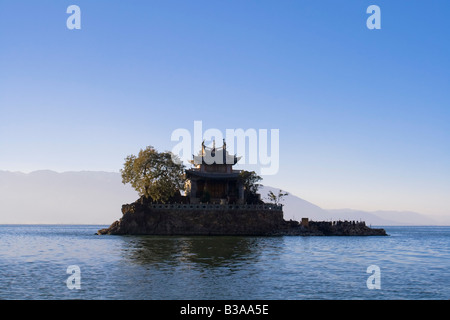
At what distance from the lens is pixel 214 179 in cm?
8362

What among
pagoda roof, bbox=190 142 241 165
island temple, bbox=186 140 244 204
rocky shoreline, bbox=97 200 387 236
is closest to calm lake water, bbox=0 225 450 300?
rocky shoreline, bbox=97 200 387 236

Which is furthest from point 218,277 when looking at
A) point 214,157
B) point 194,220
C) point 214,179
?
point 214,157

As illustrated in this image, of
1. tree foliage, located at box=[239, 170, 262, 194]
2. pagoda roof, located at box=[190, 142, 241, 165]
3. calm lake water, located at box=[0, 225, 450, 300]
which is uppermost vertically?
pagoda roof, located at box=[190, 142, 241, 165]

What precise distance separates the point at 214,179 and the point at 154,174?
48.3 feet

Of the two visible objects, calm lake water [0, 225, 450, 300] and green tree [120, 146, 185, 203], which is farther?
green tree [120, 146, 185, 203]

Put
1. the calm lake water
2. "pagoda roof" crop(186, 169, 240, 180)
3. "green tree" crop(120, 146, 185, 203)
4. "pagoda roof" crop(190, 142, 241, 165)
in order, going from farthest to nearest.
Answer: "pagoda roof" crop(190, 142, 241, 165) → "pagoda roof" crop(186, 169, 240, 180) → "green tree" crop(120, 146, 185, 203) → the calm lake water

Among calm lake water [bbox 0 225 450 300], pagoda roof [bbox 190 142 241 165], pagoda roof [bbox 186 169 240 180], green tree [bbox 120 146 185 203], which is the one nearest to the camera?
calm lake water [bbox 0 225 450 300]

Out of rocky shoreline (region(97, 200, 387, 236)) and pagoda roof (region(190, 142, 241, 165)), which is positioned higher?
pagoda roof (region(190, 142, 241, 165))

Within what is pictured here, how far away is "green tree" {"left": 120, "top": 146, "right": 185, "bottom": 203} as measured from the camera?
73062 millimetres

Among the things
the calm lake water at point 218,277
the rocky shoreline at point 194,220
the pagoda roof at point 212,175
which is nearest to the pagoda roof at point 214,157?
the pagoda roof at point 212,175

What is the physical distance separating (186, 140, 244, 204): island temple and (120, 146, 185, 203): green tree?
6581 mm

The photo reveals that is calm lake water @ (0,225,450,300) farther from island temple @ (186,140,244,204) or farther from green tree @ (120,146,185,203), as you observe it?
island temple @ (186,140,244,204)

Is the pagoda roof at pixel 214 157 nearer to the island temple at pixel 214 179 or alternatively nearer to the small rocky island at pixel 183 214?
the island temple at pixel 214 179

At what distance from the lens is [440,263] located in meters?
37.7
